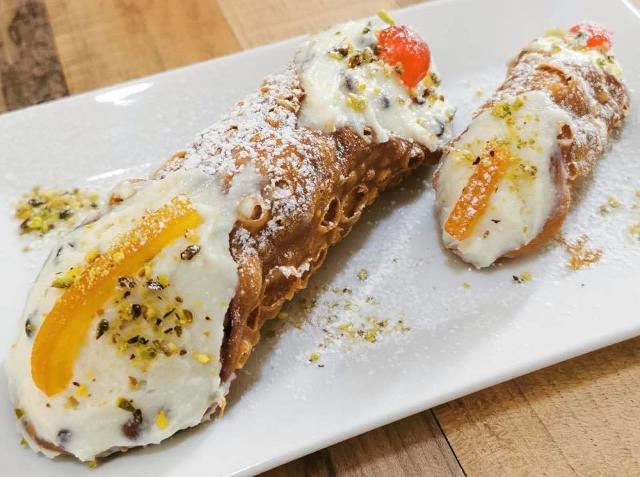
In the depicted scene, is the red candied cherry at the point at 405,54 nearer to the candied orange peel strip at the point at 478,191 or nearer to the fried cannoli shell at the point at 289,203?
A: the fried cannoli shell at the point at 289,203

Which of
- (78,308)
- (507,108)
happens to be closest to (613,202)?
(507,108)

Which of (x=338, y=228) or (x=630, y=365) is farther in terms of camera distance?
(x=338, y=228)

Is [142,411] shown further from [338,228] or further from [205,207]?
[338,228]

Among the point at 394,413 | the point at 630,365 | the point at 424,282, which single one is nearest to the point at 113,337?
the point at 394,413

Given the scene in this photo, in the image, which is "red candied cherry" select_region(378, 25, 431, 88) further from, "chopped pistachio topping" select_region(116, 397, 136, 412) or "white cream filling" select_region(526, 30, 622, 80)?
"chopped pistachio topping" select_region(116, 397, 136, 412)

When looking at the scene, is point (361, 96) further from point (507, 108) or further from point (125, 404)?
point (125, 404)
